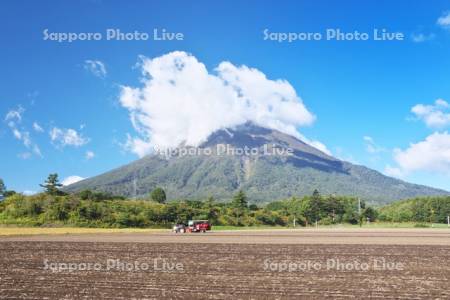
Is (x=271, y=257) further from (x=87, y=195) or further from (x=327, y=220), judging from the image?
(x=327, y=220)

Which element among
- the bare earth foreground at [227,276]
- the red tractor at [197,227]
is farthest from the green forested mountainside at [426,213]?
the bare earth foreground at [227,276]

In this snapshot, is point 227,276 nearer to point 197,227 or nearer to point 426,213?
point 197,227

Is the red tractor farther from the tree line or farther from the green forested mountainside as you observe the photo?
the green forested mountainside

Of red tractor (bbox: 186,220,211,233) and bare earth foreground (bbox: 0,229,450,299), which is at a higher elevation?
bare earth foreground (bbox: 0,229,450,299)

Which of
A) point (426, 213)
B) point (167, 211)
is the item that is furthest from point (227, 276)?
point (426, 213)

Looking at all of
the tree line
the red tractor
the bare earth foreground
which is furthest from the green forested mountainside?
the bare earth foreground

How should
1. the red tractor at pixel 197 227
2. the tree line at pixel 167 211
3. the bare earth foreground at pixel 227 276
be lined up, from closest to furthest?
the bare earth foreground at pixel 227 276 < the red tractor at pixel 197 227 < the tree line at pixel 167 211

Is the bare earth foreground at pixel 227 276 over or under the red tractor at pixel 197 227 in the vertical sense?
over

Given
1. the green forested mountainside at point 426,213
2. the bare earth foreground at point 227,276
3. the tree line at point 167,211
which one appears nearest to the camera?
the bare earth foreground at point 227,276

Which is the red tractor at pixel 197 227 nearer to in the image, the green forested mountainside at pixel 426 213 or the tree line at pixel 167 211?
the tree line at pixel 167 211

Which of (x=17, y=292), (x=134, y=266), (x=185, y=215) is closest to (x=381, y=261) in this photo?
(x=134, y=266)

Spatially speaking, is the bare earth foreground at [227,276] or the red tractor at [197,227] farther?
the red tractor at [197,227]
